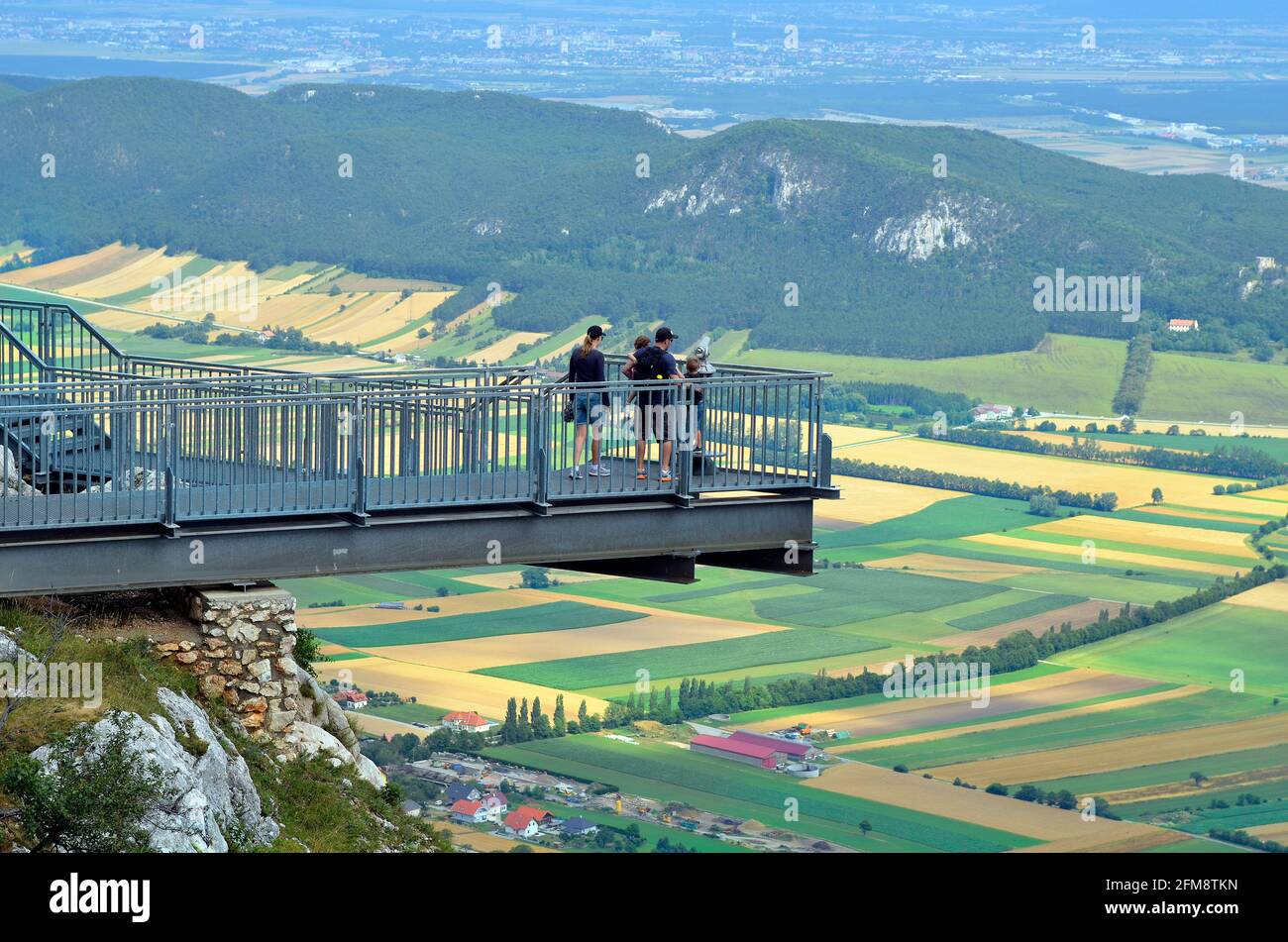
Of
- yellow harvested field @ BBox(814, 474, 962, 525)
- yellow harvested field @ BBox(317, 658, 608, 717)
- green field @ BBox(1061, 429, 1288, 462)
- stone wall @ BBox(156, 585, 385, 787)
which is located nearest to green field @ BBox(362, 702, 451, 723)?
yellow harvested field @ BBox(317, 658, 608, 717)

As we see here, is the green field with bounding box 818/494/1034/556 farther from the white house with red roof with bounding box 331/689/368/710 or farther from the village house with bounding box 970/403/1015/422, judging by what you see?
the white house with red roof with bounding box 331/689/368/710

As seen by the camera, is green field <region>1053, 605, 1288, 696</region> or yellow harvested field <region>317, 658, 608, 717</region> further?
green field <region>1053, 605, 1288, 696</region>

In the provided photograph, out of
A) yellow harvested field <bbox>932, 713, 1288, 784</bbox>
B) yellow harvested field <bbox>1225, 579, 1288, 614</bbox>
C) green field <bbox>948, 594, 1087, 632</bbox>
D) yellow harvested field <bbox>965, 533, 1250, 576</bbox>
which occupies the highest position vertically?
yellow harvested field <bbox>965, 533, 1250, 576</bbox>

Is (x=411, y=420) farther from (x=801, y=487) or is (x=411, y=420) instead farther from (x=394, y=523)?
(x=801, y=487)

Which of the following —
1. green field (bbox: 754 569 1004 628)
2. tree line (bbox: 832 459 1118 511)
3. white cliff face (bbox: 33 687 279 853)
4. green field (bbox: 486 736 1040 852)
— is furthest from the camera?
tree line (bbox: 832 459 1118 511)

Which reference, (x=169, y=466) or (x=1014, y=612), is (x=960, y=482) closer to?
(x=1014, y=612)

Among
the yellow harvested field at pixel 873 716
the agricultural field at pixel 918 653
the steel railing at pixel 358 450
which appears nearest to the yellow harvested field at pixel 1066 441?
the agricultural field at pixel 918 653
